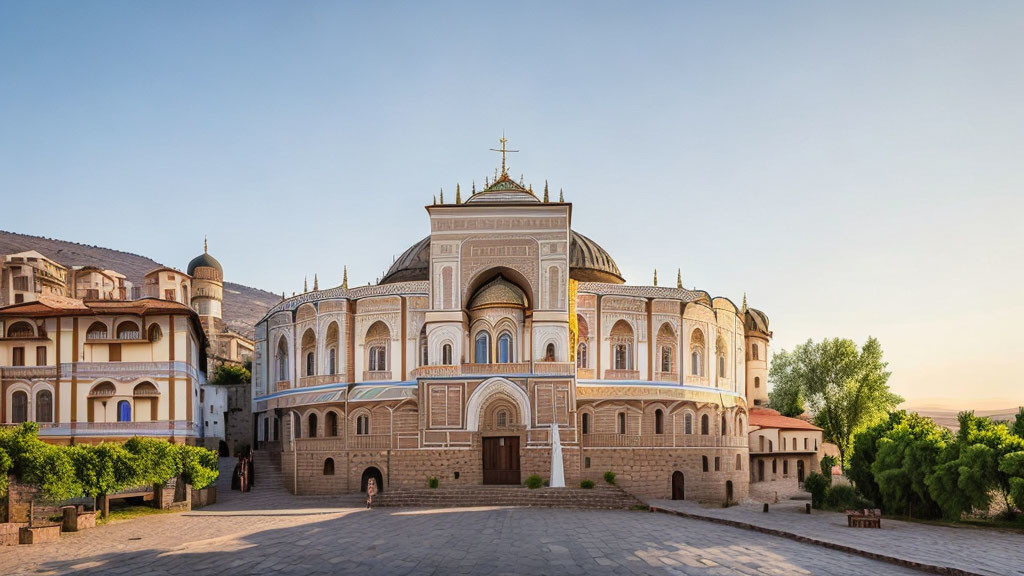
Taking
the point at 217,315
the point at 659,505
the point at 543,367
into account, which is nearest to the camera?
the point at 659,505

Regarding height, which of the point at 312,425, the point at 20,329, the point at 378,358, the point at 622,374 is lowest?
the point at 312,425

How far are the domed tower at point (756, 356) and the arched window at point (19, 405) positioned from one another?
39838mm

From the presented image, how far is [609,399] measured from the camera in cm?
3838

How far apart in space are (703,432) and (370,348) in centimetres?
1588

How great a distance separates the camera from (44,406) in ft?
118

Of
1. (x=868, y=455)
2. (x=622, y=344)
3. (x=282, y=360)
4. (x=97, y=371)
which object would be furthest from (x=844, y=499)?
(x=97, y=371)

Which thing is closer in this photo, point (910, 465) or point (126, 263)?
point (910, 465)

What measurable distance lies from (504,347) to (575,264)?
10.4 metres

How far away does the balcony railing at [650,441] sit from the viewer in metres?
37.4

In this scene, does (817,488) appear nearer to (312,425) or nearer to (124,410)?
(312,425)

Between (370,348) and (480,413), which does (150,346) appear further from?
(480,413)

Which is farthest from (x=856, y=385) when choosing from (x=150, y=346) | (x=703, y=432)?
(x=150, y=346)

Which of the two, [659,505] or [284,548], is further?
[659,505]

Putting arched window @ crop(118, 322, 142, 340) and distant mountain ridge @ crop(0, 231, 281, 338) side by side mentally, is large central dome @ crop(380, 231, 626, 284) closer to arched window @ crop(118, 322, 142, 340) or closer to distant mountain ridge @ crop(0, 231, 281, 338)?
arched window @ crop(118, 322, 142, 340)
